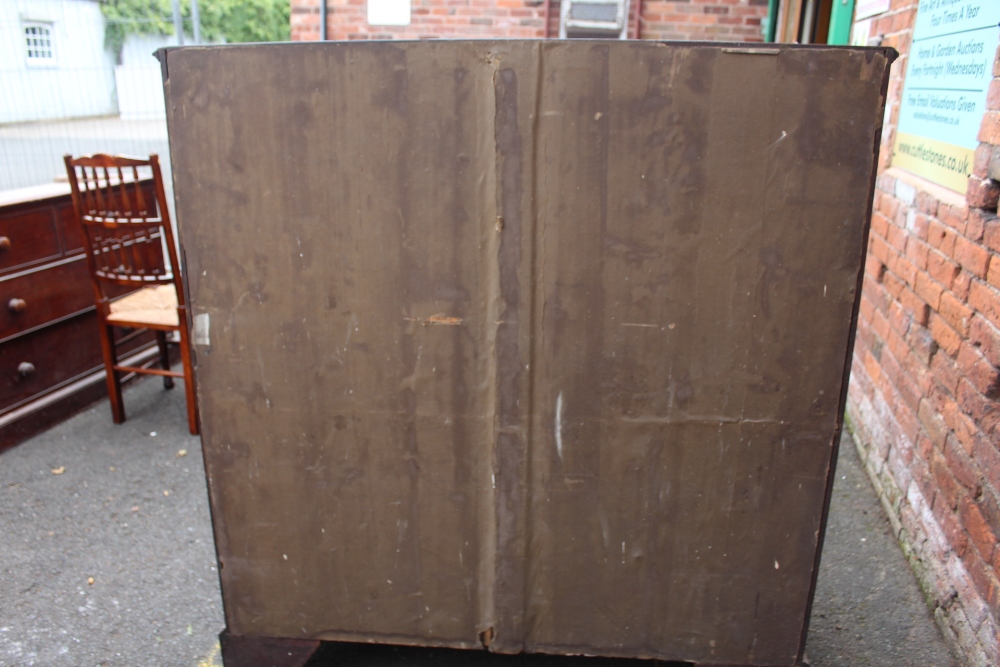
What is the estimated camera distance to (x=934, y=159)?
113 inches

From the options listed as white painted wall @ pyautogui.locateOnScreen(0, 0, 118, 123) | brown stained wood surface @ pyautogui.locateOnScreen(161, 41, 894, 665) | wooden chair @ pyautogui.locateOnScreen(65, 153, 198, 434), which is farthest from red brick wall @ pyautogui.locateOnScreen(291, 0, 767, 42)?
brown stained wood surface @ pyautogui.locateOnScreen(161, 41, 894, 665)

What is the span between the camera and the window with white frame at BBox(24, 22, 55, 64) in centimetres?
479

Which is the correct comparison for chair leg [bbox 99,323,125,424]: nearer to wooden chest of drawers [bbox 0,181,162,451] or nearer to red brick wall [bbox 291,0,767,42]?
wooden chest of drawers [bbox 0,181,162,451]

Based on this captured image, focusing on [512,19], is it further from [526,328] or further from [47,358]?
[526,328]

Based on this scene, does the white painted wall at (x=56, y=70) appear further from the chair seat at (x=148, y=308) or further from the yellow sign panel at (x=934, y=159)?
the yellow sign panel at (x=934, y=159)

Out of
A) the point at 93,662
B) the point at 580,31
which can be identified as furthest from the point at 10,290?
the point at 580,31

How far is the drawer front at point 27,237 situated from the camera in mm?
3605

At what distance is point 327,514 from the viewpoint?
1.94 metres

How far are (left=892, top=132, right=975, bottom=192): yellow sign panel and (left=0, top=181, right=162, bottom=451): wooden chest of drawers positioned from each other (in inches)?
159

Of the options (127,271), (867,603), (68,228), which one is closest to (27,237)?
(68,228)

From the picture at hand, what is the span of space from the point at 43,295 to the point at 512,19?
484cm

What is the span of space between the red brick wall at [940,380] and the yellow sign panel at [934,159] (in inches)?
1.9

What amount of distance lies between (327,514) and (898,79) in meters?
3.16

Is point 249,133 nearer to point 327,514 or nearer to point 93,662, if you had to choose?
point 327,514
